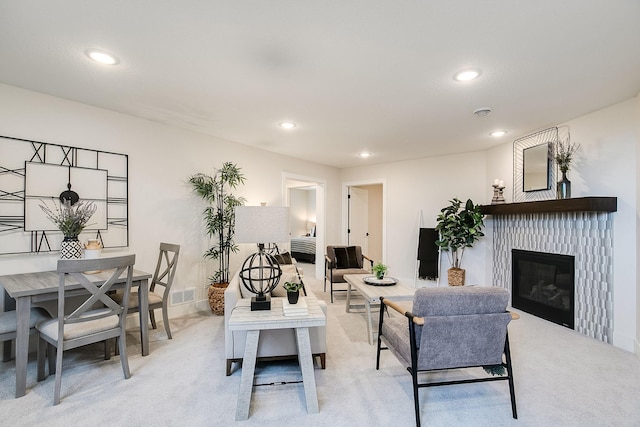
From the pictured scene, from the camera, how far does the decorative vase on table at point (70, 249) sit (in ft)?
9.14

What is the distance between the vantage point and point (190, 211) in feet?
13.4

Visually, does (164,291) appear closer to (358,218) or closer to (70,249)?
(70,249)

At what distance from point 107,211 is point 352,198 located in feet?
15.0

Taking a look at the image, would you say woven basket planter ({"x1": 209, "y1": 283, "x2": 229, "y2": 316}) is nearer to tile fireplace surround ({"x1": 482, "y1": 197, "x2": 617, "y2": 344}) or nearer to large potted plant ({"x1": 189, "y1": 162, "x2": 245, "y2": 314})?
large potted plant ({"x1": 189, "y1": 162, "x2": 245, "y2": 314})

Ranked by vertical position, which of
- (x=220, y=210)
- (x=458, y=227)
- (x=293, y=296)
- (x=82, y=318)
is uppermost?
(x=220, y=210)

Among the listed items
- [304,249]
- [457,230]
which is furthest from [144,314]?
[304,249]

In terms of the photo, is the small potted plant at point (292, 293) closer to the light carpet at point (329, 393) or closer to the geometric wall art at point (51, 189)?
the light carpet at point (329, 393)

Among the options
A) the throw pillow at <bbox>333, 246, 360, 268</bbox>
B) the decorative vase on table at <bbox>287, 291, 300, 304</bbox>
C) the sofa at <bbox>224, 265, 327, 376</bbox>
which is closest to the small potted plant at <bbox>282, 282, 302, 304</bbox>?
the decorative vase on table at <bbox>287, 291, 300, 304</bbox>

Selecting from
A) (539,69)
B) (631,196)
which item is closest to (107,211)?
(539,69)

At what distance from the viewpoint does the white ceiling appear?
1.75 metres

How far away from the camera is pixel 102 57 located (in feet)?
7.36

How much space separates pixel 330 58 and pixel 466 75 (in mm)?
1116

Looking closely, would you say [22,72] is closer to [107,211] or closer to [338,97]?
[107,211]

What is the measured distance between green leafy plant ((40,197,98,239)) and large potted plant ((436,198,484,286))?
4.65 metres
